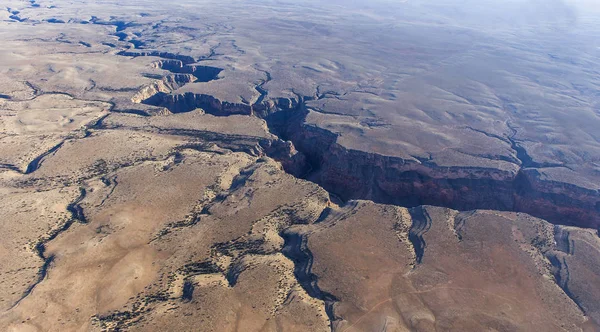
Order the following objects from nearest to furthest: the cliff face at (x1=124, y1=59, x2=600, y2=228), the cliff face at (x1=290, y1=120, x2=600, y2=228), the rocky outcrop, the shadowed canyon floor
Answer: the shadowed canyon floor
the cliff face at (x1=290, y1=120, x2=600, y2=228)
the cliff face at (x1=124, y1=59, x2=600, y2=228)
the rocky outcrop

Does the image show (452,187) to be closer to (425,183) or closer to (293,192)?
(425,183)

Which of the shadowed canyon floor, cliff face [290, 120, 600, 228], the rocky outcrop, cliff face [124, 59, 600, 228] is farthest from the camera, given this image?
the rocky outcrop

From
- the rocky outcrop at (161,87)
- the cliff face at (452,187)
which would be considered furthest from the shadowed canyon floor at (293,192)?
the rocky outcrop at (161,87)

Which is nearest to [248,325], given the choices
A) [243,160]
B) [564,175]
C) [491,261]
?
[491,261]

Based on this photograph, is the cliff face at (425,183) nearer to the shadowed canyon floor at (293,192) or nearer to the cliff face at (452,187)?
the cliff face at (452,187)

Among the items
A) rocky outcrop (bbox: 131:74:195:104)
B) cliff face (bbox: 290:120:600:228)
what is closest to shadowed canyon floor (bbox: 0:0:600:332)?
cliff face (bbox: 290:120:600:228)

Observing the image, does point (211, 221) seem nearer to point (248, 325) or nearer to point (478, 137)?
point (248, 325)

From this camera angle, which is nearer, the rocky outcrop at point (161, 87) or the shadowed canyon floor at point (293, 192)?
the shadowed canyon floor at point (293, 192)

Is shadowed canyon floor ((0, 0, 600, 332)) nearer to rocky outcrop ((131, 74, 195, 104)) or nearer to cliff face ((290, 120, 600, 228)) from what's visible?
cliff face ((290, 120, 600, 228))
